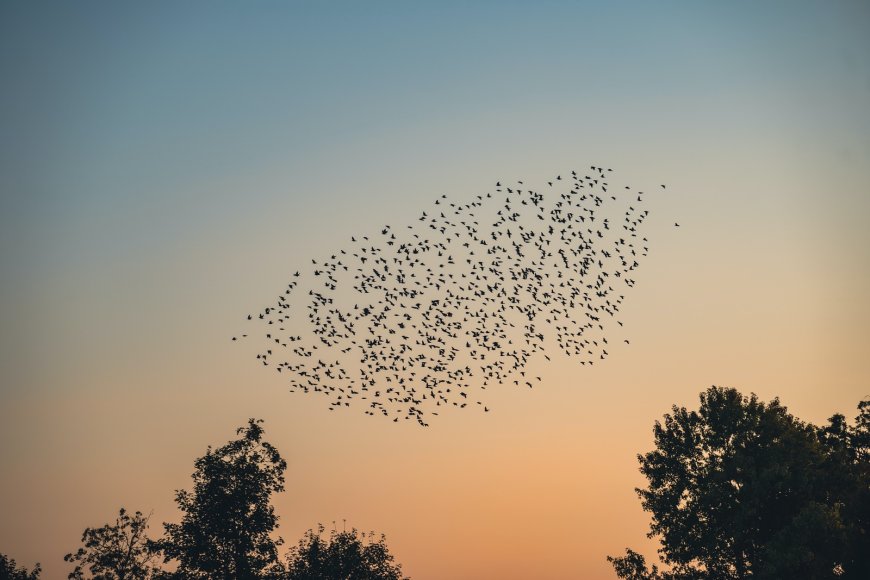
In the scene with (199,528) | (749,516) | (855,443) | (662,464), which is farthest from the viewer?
(199,528)

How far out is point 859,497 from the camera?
43.1 metres

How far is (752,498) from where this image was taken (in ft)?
135

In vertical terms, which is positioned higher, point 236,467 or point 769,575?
point 236,467

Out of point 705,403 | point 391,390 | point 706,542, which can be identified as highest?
point 705,403

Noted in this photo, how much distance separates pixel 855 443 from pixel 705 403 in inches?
498

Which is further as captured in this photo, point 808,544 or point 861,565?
point 861,565

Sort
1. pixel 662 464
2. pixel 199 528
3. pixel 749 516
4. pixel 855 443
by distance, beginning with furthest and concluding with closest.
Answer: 1. pixel 199 528
2. pixel 855 443
3. pixel 662 464
4. pixel 749 516

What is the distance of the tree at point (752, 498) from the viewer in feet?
129

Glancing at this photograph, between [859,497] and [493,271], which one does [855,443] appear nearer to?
[859,497]

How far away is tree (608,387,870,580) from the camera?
39188mm

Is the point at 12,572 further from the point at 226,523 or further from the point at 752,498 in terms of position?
the point at 752,498

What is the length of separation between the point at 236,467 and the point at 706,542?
33.1m

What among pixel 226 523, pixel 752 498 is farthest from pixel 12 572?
pixel 752 498

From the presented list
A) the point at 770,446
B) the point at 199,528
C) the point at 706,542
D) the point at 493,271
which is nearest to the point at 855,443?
the point at 770,446
